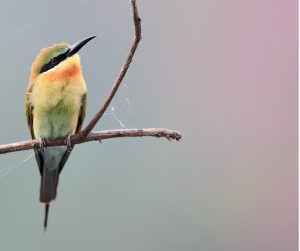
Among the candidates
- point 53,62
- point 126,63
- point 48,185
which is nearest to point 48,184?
point 48,185

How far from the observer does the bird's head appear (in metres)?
2.01

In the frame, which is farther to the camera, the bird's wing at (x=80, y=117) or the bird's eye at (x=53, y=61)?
the bird's wing at (x=80, y=117)

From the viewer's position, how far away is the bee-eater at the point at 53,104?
2.10 meters

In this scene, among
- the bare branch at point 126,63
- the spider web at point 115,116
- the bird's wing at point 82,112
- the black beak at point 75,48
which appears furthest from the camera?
the bird's wing at point 82,112

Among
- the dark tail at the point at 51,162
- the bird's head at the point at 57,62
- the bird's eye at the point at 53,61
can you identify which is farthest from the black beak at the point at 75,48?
the dark tail at the point at 51,162

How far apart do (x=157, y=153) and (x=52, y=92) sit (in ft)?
10.7

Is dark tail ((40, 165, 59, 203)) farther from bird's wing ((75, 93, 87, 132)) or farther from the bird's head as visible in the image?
the bird's head

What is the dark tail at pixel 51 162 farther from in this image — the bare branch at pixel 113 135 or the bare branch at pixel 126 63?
the bare branch at pixel 126 63

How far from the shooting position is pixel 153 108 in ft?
13.7

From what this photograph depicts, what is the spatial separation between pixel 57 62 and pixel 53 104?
0.26 m

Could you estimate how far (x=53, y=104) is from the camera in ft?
7.51

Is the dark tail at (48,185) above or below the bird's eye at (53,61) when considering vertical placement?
below

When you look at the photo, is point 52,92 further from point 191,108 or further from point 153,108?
point 191,108

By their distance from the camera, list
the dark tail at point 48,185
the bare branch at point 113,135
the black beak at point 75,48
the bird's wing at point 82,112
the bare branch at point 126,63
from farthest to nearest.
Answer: the bird's wing at point 82,112
the dark tail at point 48,185
the black beak at point 75,48
the bare branch at point 113,135
the bare branch at point 126,63
